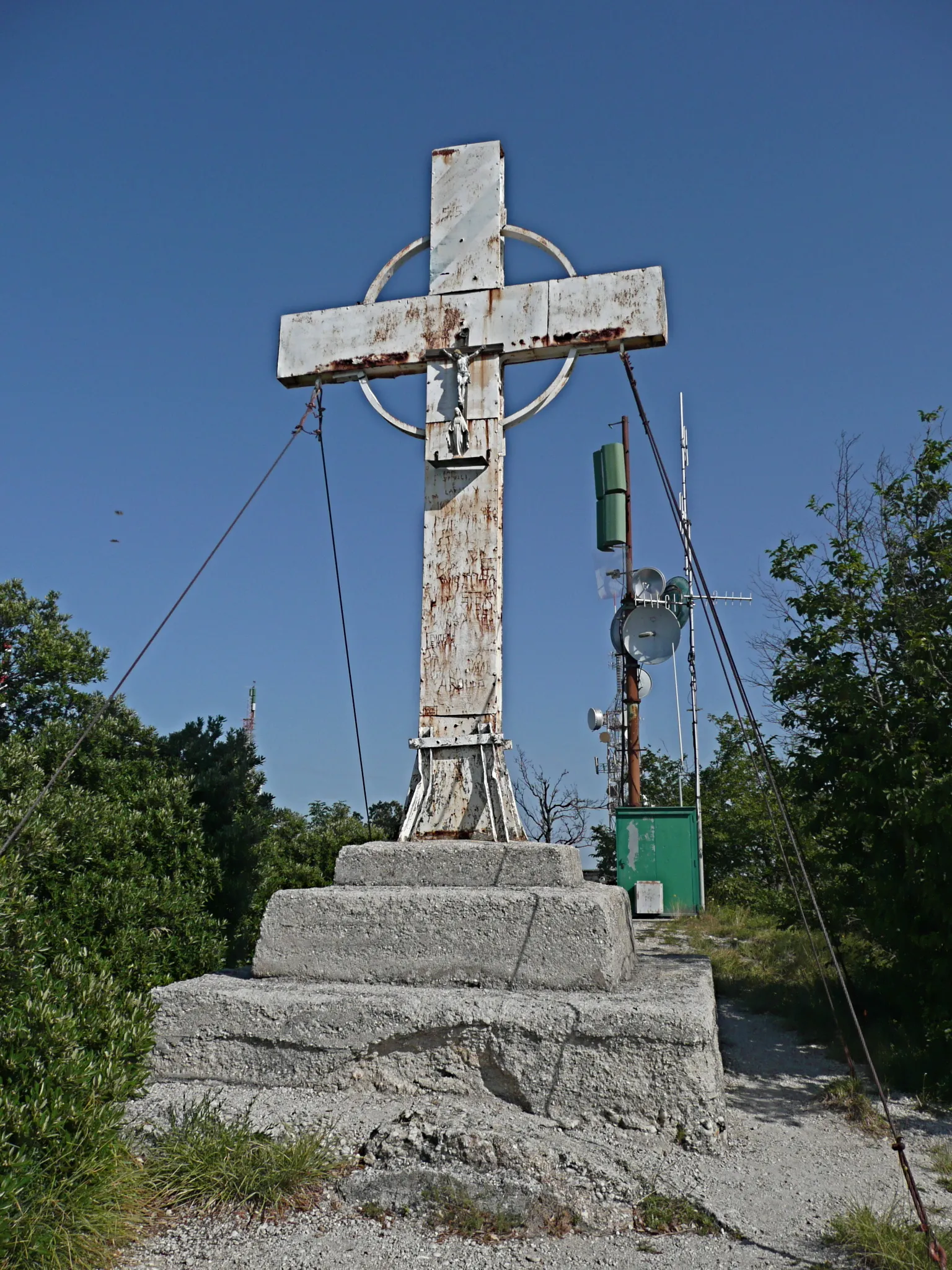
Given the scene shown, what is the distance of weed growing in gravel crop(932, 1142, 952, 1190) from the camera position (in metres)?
3.51

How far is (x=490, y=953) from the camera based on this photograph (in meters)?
4.22

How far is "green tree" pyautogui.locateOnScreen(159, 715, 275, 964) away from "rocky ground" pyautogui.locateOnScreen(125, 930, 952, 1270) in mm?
3801

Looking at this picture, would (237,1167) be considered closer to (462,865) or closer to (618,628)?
(462,865)

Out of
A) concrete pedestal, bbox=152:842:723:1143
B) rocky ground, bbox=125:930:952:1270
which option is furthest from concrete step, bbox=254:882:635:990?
rocky ground, bbox=125:930:952:1270

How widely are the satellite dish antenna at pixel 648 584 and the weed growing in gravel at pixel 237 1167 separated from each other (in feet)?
44.3

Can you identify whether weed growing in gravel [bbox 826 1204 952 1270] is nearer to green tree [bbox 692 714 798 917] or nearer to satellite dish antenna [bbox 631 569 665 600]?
green tree [bbox 692 714 798 917]

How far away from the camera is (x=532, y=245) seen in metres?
5.75

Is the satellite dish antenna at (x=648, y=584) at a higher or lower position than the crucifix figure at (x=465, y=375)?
higher

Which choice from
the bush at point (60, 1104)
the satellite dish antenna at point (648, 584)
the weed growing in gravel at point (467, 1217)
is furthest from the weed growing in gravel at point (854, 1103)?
the satellite dish antenna at point (648, 584)

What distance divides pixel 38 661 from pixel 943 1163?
60.3 feet

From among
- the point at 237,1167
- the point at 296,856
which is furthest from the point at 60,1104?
the point at 296,856

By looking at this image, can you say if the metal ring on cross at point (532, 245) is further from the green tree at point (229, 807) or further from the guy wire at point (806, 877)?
the green tree at point (229, 807)

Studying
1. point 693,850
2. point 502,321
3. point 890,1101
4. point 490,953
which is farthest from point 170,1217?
point 693,850

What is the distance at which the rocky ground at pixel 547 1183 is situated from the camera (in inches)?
116
